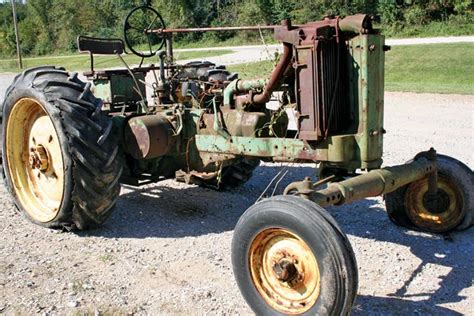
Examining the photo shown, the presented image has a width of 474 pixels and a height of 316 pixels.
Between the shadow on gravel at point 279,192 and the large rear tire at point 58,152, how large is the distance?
48 centimetres

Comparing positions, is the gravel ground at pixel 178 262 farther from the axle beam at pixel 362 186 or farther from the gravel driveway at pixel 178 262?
the axle beam at pixel 362 186

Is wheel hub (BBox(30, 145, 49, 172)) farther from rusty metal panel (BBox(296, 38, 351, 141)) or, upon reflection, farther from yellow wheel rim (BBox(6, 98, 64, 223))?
rusty metal panel (BBox(296, 38, 351, 141))

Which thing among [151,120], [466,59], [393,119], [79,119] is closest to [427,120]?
[393,119]

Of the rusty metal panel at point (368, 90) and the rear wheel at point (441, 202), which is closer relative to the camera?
the rusty metal panel at point (368, 90)

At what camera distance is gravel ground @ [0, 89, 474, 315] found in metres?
4.07

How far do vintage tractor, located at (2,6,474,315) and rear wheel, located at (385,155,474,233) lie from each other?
0.01 m

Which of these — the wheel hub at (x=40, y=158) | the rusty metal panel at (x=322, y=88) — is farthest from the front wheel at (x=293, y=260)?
the wheel hub at (x=40, y=158)

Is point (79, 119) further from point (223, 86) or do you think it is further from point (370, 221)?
point (370, 221)

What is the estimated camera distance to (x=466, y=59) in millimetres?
21297

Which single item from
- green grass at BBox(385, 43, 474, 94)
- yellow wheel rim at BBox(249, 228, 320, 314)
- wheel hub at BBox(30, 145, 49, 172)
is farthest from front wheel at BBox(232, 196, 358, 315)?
green grass at BBox(385, 43, 474, 94)

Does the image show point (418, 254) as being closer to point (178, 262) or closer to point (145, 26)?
point (178, 262)

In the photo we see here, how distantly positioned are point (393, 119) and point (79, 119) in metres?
8.44

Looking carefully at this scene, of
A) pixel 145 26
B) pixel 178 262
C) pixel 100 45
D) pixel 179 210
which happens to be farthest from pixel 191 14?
pixel 178 262

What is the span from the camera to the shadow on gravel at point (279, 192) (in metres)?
4.12
